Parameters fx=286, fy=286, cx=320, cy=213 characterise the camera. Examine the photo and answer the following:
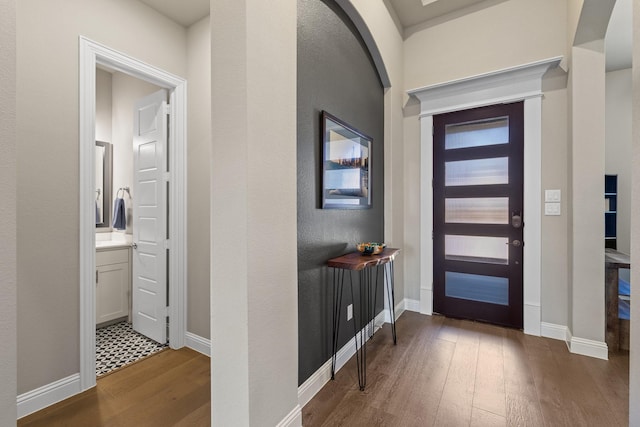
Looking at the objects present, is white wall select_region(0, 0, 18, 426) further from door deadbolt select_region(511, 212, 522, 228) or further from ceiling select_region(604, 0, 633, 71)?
ceiling select_region(604, 0, 633, 71)

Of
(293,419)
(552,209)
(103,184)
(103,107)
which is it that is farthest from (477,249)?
(103,107)

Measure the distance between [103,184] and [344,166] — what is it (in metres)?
2.96

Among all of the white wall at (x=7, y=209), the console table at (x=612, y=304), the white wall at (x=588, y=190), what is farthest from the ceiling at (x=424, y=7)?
the white wall at (x=7, y=209)

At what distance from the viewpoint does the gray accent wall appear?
1772 mm

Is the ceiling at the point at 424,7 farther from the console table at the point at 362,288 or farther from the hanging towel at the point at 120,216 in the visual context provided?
the hanging towel at the point at 120,216

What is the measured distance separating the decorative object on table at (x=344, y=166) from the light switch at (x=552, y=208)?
1.68 metres

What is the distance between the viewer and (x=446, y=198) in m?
3.17

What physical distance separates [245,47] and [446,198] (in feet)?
8.71

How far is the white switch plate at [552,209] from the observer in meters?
2.65

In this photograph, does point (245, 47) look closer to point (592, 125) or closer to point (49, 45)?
point (49, 45)

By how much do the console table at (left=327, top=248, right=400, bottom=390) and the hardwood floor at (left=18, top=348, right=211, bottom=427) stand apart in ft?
3.13

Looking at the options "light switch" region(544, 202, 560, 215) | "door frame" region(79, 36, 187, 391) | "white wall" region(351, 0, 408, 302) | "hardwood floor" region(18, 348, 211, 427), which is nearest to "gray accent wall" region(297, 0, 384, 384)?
"white wall" region(351, 0, 408, 302)

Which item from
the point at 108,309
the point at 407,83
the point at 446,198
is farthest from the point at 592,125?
the point at 108,309

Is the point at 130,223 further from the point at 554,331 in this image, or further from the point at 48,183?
the point at 554,331
